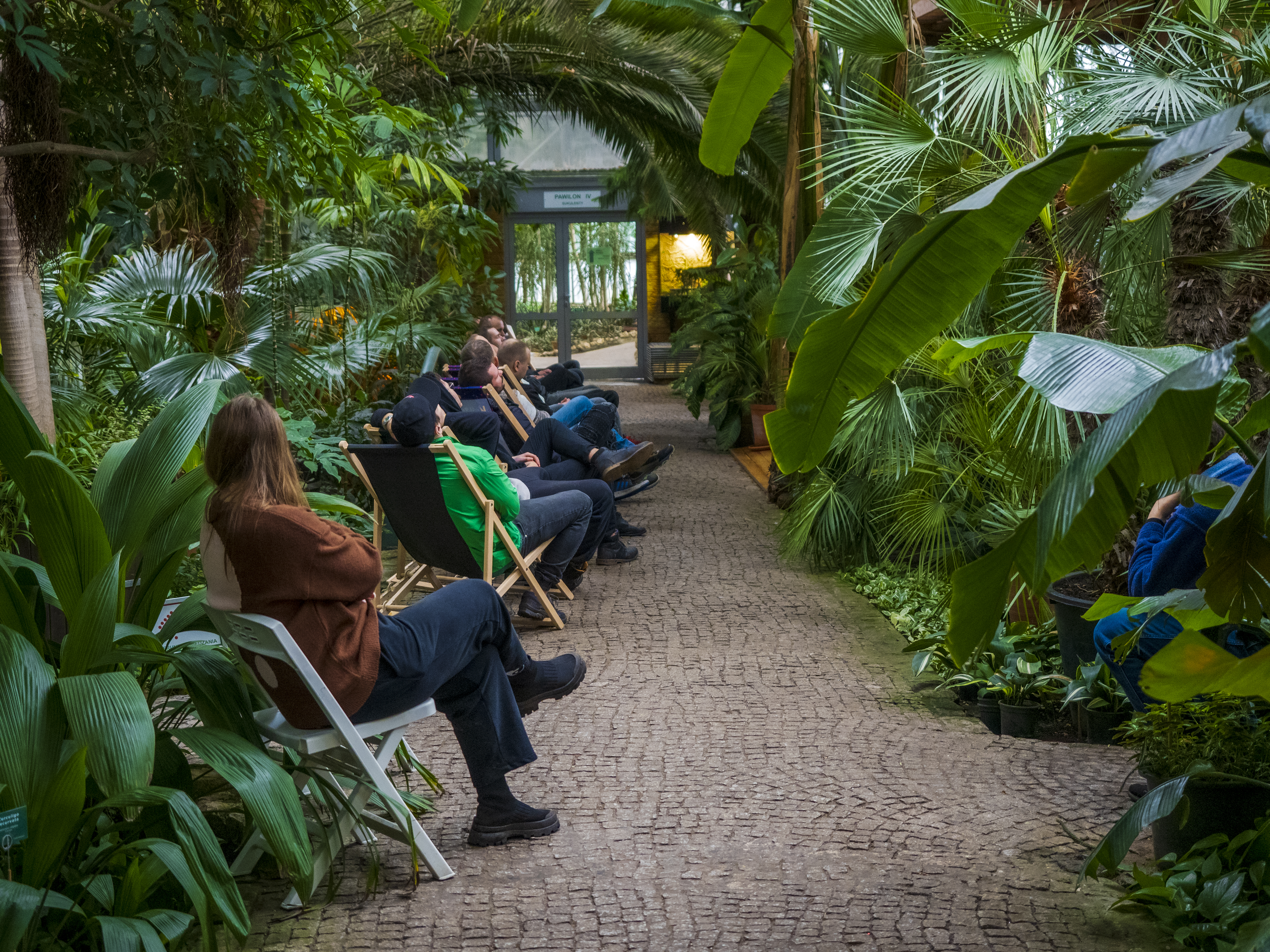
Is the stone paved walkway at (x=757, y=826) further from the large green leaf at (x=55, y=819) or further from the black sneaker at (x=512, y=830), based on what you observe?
the large green leaf at (x=55, y=819)

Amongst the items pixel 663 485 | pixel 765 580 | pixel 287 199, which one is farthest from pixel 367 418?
pixel 663 485

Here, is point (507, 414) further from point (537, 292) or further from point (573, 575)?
point (537, 292)

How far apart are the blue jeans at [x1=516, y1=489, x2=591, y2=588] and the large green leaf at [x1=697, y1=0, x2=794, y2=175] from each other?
2.64 m

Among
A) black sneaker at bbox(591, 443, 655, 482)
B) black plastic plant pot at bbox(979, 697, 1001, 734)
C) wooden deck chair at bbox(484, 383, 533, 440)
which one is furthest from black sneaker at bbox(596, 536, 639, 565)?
black plastic plant pot at bbox(979, 697, 1001, 734)

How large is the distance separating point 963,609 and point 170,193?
275 centimetres

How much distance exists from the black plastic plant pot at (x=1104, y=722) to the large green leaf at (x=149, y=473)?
3.19 metres

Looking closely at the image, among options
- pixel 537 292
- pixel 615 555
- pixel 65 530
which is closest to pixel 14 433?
pixel 65 530

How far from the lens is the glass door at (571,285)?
2061 cm

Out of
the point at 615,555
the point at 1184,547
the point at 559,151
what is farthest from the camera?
the point at 559,151

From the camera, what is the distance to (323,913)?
2811mm

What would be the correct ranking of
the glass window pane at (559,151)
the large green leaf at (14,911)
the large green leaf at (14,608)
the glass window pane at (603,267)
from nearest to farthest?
the large green leaf at (14,911) < the large green leaf at (14,608) < the glass window pane at (559,151) < the glass window pane at (603,267)

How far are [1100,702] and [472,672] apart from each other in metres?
2.31

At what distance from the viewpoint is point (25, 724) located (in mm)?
A: 2439

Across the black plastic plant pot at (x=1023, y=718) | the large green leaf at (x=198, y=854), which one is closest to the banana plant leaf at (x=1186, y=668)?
the black plastic plant pot at (x=1023, y=718)
